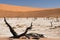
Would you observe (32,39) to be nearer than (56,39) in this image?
Yes

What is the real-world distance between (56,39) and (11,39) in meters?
2.73

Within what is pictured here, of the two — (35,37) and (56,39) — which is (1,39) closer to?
(35,37)

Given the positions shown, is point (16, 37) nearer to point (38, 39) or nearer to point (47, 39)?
point (38, 39)

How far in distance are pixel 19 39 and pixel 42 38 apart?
2.06 meters

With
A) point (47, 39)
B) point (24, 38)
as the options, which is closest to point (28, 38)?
point (24, 38)

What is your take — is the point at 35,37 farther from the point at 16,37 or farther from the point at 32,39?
the point at 16,37

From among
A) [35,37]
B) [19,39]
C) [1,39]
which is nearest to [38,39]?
[35,37]

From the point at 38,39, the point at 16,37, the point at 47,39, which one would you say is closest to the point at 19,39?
the point at 16,37

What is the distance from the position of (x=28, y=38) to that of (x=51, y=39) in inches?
65.1

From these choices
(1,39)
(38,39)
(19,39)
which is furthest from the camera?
(1,39)

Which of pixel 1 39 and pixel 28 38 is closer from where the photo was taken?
pixel 28 38

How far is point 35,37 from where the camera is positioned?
40.4 feet

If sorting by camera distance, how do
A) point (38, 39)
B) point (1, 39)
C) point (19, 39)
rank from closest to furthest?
1. point (19, 39)
2. point (38, 39)
3. point (1, 39)

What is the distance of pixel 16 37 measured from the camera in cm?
1125
